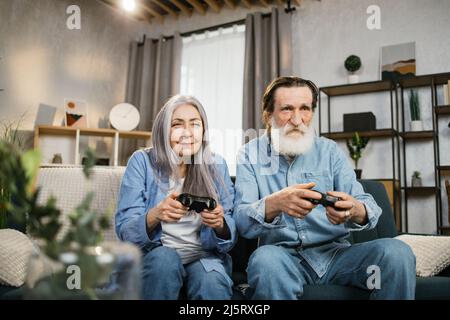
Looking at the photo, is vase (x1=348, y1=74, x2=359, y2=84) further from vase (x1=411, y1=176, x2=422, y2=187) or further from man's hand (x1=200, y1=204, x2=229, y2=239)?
man's hand (x1=200, y1=204, x2=229, y2=239)

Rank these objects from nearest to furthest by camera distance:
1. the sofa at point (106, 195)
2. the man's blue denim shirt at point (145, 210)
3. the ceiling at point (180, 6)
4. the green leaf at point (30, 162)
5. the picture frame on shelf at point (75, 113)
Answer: the green leaf at point (30, 162), the man's blue denim shirt at point (145, 210), the sofa at point (106, 195), the picture frame on shelf at point (75, 113), the ceiling at point (180, 6)

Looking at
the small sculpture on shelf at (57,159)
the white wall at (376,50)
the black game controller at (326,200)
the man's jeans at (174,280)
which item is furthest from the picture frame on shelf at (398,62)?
the small sculpture on shelf at (57,159)

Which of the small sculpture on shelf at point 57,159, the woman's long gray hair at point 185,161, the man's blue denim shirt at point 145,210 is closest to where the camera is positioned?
the man's blue denim shirt at point 145,210

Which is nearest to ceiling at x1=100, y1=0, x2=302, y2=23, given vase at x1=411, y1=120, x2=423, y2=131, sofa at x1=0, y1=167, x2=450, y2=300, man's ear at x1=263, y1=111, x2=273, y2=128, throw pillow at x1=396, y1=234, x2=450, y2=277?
vase at x1=411, y1=120, x2=423, y2=131

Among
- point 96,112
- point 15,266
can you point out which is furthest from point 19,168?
point 96,112

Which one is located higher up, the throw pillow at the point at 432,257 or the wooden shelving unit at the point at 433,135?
the wooden shelving unit at the point at 433,135

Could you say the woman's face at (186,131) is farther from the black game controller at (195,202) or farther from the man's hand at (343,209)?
the man's hand at (343,209)

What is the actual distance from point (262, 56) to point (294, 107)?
7.22ft

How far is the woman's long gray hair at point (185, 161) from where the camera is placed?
131 centimetres

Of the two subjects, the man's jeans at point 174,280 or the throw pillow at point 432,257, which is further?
the throw pillow at point 432,257

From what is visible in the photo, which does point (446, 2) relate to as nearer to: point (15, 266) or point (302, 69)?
point (302, 69)

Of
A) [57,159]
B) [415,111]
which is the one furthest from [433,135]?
[57,159]

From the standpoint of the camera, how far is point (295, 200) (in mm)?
1043

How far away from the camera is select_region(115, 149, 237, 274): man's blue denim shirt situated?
1.17 metres
